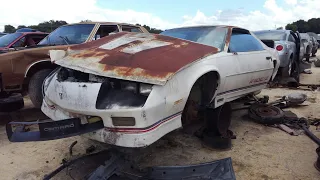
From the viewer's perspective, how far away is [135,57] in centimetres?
281

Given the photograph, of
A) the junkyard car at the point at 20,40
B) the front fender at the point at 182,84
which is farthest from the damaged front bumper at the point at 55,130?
the junkyard car at the point at 20,40

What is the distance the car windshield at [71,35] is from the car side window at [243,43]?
2.73 m

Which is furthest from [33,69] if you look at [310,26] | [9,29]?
[310,26]

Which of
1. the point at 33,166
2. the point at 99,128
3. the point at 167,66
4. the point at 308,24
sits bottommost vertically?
the point at 33,166

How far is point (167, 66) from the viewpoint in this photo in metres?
2.62

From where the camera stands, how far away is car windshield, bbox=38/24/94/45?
529cm

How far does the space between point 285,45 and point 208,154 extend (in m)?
5.32

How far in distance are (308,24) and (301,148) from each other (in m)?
69.2

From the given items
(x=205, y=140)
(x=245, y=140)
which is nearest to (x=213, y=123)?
(x=205, y=140)

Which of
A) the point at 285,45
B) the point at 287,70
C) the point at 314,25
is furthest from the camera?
the point at 314,25

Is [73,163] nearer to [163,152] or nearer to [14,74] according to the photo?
[163,152]

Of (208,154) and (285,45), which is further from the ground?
(285,45)

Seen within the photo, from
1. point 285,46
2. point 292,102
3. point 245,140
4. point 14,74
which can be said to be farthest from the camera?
point 285,46

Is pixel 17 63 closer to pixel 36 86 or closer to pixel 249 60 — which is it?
pixel 36 86
